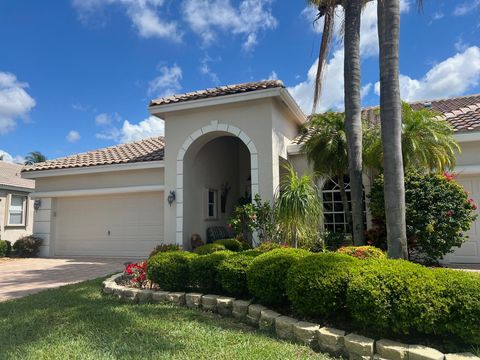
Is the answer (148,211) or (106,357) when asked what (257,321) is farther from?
(148,211)

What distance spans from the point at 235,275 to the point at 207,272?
73 cm

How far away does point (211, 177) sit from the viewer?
14484 mm

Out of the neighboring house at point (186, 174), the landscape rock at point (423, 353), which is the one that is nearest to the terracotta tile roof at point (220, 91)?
the neighboring house at point (186, 174)

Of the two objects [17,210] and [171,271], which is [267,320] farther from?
[17,210]

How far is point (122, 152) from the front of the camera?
52.5 feet

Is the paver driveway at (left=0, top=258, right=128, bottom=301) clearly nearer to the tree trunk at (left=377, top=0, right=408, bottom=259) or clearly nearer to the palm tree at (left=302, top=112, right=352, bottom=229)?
the palm tree at (left=302, top=112, right=352, bottom=229)

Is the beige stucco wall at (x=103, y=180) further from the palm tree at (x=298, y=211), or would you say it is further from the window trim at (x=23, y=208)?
the palm tree at (x=298, y=211)

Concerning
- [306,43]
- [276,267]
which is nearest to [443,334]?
[276,267]

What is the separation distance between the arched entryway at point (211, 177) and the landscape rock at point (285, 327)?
593 centimetres

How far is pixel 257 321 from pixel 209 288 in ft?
5.06

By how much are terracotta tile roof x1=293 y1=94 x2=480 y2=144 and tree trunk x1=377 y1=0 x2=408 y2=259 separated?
4468 millimetres

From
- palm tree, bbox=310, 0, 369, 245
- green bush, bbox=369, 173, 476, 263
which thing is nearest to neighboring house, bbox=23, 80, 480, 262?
palm tree, bbox=310, 0, 369, 245

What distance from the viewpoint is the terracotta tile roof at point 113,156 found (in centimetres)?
1427

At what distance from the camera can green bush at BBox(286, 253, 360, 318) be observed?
4.84 meters
